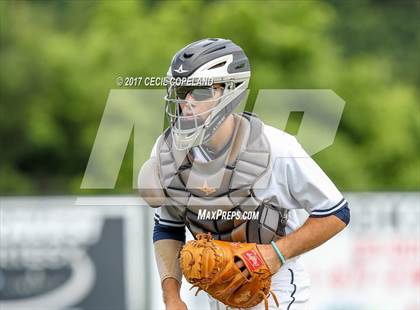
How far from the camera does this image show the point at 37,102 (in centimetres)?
1830

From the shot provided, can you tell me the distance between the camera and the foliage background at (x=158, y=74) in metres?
15.7

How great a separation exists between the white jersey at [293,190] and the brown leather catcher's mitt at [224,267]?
0.18 m

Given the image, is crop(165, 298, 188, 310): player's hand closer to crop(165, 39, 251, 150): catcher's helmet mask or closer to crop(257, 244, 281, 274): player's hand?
crop(257, 244, 281, 274): player's hand

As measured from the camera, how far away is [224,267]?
4.24 meters

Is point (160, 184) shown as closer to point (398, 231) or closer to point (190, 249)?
point (190, 249)

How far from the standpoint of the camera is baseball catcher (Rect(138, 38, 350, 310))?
167 inches

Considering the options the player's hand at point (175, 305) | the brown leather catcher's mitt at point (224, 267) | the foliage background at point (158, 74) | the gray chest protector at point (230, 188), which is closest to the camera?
the brown leather catcher's mitt at point (224, 267)

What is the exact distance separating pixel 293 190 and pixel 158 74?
11255 mm

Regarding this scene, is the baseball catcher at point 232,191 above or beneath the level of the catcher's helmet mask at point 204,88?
beneath

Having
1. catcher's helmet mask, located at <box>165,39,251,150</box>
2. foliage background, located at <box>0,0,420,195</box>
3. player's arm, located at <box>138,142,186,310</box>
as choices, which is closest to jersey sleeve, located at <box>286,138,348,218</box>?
catcher's helmet mask, located at <box>165,39,251,150</box>

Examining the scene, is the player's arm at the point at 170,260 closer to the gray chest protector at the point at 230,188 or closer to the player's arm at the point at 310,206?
the gray chest protector at the point at 230,188

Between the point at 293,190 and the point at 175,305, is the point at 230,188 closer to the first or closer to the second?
the point at 293,190

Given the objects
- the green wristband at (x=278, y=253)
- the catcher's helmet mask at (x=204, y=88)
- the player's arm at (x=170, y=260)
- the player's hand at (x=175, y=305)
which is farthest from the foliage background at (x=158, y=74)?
the green wristband at (x=278, y=253)

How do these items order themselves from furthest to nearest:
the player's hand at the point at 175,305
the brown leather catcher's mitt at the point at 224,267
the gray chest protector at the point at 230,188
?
the player's hand at the point at 175,305 → the gray chest protector at the point at 230,188 → the brown leather catcher's mitt at the point at 224,267
